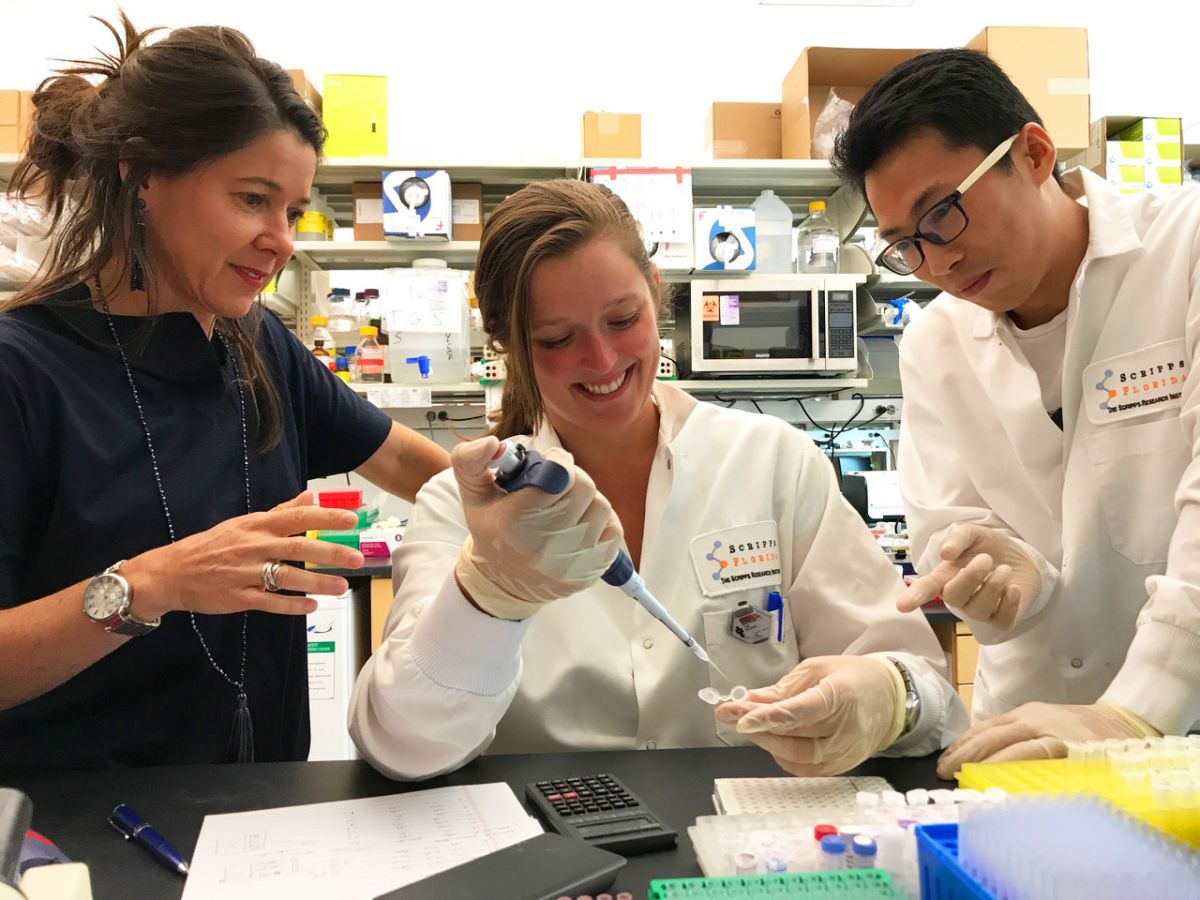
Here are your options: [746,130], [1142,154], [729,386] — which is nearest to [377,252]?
[729,386]

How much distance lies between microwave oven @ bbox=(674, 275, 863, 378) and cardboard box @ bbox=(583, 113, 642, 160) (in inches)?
23.6

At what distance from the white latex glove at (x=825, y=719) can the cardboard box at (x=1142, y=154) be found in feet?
9.71

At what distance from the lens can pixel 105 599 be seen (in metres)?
0.97

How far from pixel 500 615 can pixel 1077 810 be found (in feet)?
1.92

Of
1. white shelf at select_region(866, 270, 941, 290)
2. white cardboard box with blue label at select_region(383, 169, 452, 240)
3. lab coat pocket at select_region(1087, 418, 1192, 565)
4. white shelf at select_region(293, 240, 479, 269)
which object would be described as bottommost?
lab coat pocket at select_region(1087, 418, 1192, 565)

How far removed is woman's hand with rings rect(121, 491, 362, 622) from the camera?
0.95 metres

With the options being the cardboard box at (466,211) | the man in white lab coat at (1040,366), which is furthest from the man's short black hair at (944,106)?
the cardboard box at (466,211)

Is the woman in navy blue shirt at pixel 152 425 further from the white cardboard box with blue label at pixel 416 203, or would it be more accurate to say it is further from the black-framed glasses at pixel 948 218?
the white cardboard box with blue label at pixel 416 203

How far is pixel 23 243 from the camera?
289 centimetres

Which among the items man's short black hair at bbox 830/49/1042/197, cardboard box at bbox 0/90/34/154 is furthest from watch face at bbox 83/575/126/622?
cardboard box at bbox 0/90/34/154

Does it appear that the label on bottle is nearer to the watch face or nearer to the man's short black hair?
the man's short black hair

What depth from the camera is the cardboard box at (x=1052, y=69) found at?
3156 millimetres

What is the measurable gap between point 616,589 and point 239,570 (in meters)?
0.52

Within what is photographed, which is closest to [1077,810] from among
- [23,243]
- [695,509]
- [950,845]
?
[950,845]
